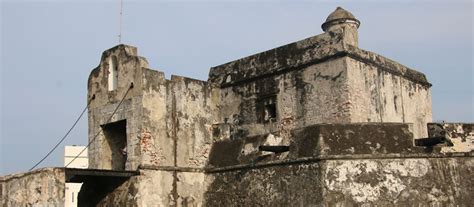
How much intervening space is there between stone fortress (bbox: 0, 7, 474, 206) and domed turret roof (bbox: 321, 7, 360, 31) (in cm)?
3

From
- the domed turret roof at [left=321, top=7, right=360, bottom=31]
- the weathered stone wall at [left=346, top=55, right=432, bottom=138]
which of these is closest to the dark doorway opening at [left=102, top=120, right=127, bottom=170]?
the weathered stone wall at [left=346, top=55, right=432, bottom=138]

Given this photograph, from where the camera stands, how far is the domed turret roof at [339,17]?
1596 centimetres

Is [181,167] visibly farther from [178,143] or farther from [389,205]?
[389,205]

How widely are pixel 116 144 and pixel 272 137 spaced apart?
379 cm

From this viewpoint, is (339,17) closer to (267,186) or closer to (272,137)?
(272,137)

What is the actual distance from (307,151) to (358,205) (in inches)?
54.9

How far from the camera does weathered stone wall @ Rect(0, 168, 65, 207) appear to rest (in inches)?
468

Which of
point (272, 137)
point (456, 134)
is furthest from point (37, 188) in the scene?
point (456, 134)

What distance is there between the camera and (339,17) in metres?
16.0

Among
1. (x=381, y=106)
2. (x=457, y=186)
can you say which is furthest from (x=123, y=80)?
(x=457, y=186)

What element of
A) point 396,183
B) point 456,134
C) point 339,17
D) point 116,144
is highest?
point 339,17

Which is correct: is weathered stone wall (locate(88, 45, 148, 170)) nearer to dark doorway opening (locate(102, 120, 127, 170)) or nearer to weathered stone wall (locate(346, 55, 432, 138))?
dark doorway opening (locate(102, 120, 127, 170))

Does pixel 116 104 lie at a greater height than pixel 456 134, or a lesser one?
greater

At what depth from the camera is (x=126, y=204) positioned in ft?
43.1
